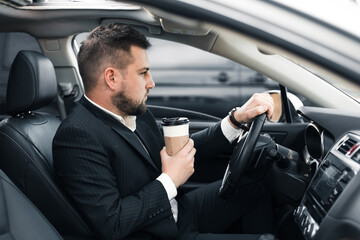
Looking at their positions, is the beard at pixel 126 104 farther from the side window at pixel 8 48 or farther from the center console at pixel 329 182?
the side window at pixel 8 48

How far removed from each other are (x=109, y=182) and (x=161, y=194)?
0.56 feet

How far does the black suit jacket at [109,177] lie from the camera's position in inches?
51.5

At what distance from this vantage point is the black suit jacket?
4.29 ft

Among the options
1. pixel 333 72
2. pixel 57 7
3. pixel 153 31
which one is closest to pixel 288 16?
pixel 333 72

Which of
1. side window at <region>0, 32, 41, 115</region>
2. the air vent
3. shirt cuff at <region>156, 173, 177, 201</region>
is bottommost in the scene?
side window at <region>0, 32, 41, 115</region>

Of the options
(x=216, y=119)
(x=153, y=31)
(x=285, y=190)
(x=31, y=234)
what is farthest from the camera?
(x=216, y=119)

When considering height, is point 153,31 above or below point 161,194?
above

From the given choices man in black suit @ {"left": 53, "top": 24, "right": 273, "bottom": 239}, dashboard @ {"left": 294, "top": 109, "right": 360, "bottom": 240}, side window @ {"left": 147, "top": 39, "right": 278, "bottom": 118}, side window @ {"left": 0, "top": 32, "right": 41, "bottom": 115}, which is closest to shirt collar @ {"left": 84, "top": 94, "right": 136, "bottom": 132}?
man in black suit @ {"left": 53, "top": 24, "right": 273, "bottom": 239}

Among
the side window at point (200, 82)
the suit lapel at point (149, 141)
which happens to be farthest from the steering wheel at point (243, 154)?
the side window at point (200, 82)

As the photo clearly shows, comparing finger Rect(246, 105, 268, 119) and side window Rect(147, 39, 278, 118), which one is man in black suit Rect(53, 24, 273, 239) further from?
side window Rect(147, 39, 278, 118)

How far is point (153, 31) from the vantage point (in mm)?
2279

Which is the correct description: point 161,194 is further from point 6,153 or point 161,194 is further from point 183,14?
point 183,14

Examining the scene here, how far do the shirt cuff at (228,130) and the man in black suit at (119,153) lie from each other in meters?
0.11

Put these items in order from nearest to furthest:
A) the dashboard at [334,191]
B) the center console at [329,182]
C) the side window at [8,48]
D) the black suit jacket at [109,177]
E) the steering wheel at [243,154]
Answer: the dashboard at [334,191]
the center console at [329,182]
the black suit jacket at [109,177]
the steering wheel at [243,154]
the side window at [8,48]
